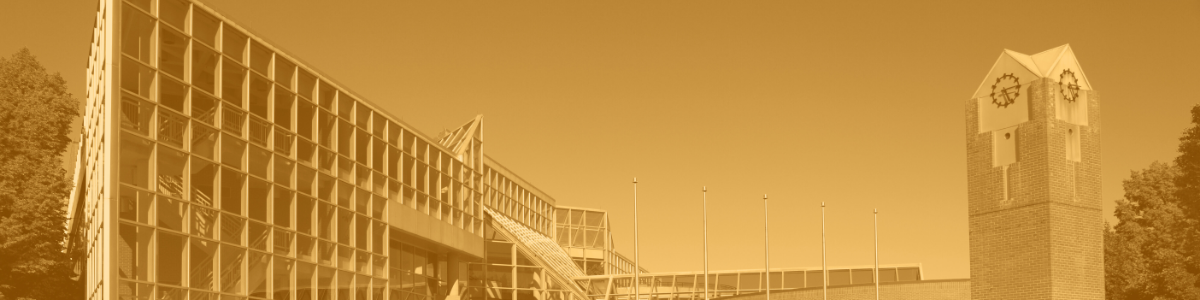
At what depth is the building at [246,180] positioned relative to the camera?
35812mm

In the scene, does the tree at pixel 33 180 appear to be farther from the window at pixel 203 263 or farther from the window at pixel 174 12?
the window at pixel 174 12

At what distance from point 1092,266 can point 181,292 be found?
24327mm

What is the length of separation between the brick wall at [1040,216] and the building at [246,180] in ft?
1.06

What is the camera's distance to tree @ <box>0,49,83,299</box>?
4044cm

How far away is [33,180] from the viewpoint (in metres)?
41.8

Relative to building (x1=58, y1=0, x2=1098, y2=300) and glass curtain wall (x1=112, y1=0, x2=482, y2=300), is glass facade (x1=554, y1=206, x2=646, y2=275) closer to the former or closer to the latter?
building (x1=58, y1=0, x2=1098, y2=300)

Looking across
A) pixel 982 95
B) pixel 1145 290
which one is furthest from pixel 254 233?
pixel 1145 290

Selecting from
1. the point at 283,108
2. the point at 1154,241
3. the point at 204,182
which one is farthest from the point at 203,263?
the point at 1154,241

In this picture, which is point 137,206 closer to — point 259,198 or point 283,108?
point 259,198

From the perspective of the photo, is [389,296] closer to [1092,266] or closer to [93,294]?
[93,294]

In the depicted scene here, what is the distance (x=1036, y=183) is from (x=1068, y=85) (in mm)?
3008

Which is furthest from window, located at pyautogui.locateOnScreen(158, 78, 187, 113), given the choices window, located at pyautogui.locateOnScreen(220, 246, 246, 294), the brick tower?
the brick tower

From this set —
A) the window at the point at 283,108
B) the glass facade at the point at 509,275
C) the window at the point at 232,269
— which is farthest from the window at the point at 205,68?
the glass facade at the point at 509,275

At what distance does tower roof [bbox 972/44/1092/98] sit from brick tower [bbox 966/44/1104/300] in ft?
0.09
